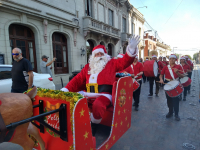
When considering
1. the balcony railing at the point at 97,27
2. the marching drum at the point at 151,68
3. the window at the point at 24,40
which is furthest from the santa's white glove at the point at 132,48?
the balcony railing at the point at 97,27

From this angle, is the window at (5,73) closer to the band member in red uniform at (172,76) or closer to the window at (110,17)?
the band member in red uniform at (172,76)

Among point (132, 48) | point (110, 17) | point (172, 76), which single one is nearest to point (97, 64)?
point (132, 48)

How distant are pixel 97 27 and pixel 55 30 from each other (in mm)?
4268

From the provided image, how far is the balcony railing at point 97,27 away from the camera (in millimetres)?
11219

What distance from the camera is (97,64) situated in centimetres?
287

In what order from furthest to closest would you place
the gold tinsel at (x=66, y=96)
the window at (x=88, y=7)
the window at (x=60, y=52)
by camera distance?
the window at (x=88, y=7)
the window at (x=60, y=52)
the gold tinsel at (x=66, y=96)

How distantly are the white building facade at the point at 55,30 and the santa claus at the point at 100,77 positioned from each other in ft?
19.3

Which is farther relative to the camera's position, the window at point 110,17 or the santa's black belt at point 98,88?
the window at point 110,17

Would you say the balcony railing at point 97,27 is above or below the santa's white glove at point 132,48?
above

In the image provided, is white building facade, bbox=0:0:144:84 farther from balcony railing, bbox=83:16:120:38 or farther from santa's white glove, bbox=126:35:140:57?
santa's white glove, bbox=126:35:140:57

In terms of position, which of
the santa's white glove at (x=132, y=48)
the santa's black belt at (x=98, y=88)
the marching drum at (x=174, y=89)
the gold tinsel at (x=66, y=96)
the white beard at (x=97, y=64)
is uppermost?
the santa's white glove at (x=132, y=48)

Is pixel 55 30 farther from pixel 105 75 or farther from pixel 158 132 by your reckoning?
pixel 158 132

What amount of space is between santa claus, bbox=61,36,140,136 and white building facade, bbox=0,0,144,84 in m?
5.90

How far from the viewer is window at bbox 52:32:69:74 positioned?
9.97 m
